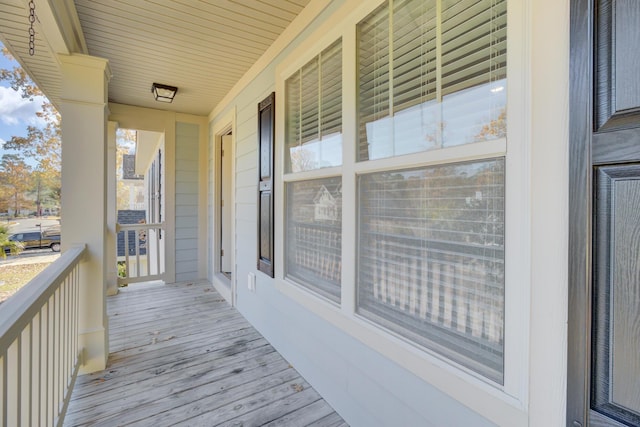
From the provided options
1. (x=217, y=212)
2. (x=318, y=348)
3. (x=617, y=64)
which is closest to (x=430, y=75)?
(x=617, y=64)

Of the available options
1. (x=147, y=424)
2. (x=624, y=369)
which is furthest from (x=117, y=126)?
(x=624, y=369)

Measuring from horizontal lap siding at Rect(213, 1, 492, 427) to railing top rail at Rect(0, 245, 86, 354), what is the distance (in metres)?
1.40

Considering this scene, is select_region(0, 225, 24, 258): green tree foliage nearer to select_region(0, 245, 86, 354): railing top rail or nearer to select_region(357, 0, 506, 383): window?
select_region(0, 245, 86, 354): railing top rail

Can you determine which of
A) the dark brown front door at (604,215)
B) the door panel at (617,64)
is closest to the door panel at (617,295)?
the dark brown front door at (604,215)

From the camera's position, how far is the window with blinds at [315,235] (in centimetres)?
192

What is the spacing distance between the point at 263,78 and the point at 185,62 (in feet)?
2.71

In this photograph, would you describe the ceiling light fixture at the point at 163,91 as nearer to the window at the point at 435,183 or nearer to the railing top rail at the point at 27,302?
the railing top rail at the point at 27,302

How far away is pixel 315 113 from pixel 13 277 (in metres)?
1.90

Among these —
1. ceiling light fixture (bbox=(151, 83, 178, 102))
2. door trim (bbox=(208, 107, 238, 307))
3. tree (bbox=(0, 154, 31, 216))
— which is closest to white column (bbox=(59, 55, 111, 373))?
tree (bbox=(0, 154, 31, 216))

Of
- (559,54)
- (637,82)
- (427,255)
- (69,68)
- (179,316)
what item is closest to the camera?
(637,82)

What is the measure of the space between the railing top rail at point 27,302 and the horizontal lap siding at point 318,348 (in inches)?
55.2

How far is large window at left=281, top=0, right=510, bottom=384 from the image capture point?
3.52ft

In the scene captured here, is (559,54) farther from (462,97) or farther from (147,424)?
(147,424)

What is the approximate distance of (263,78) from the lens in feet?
9.49
